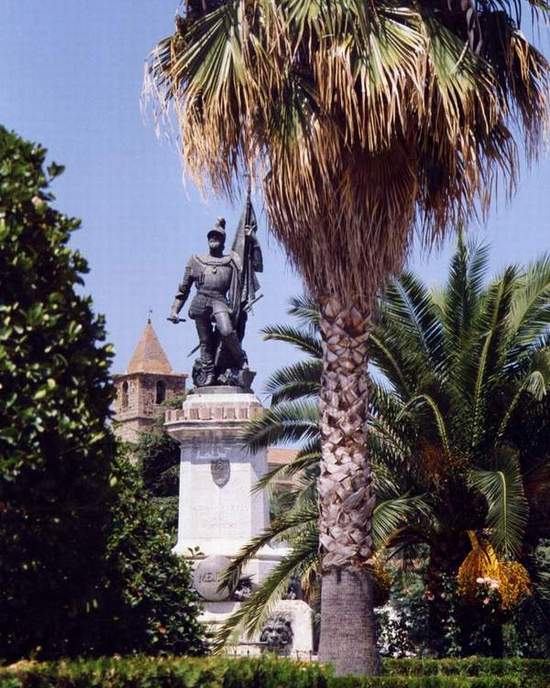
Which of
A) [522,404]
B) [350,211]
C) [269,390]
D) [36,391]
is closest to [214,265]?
[269,390]

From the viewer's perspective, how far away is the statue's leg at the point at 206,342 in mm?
21094

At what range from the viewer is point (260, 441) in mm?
17750

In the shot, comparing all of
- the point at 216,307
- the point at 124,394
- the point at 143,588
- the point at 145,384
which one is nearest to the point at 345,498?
the point at 143,588

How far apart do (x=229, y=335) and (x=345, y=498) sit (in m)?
9.98

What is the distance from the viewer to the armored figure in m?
21.0

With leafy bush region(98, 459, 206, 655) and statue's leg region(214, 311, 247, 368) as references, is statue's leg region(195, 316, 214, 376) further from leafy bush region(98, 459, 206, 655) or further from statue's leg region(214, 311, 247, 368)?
leafy bush region(98, 459, 206, 655)

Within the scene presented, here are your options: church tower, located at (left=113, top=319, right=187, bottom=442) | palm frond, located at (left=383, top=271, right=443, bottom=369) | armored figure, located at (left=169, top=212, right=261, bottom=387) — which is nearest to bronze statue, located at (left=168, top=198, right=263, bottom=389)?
armored figure, located at (left=169, top=212, right=261, bottom=387)

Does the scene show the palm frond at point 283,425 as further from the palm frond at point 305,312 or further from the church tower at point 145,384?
the church tower at point 145,384

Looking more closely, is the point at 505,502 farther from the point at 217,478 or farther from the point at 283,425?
the point at 217,478

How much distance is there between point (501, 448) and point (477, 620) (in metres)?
2.66

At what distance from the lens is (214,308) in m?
20.9

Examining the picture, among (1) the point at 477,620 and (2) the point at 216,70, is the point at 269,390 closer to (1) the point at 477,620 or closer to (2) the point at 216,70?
(1) the point at 477,620

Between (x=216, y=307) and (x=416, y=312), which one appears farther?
(x=216, y=307)

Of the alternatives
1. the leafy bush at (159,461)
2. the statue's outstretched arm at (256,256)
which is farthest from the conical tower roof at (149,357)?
the statue's outstretched arm at (256,256)
